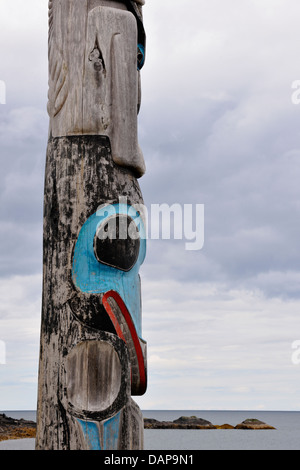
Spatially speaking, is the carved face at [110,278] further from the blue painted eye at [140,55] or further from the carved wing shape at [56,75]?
the blue painted eye at [140,55]

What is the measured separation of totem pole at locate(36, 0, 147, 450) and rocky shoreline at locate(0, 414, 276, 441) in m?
18.2

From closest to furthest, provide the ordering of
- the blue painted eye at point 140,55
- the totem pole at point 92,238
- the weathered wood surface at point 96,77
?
1. the totem pole at point 92,238
2. the weathered wood surface at point 96,77
3. the blue painted eye at point 140,55

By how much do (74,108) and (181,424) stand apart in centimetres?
6830

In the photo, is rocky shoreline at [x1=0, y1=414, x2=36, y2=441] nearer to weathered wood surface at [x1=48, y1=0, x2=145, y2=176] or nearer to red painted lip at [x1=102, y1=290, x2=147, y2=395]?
red painted lip at [x1=102, y1=290, x2=147, y2=395]

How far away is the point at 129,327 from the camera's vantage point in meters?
4.17

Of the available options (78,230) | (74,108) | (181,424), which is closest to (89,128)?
(74,108)

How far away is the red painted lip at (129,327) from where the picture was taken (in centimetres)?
408

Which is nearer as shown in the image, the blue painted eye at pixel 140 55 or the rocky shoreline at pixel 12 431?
the blue painted eye at pixel 140 55

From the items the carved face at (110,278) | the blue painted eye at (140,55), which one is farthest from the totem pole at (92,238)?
the blue painted eye at (140,55)

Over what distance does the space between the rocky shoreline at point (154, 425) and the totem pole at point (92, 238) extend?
18.2m

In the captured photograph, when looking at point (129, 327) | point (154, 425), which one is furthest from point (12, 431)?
point (154, 425)

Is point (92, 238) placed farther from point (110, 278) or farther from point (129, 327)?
point (129, 327)

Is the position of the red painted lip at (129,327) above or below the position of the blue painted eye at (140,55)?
below
